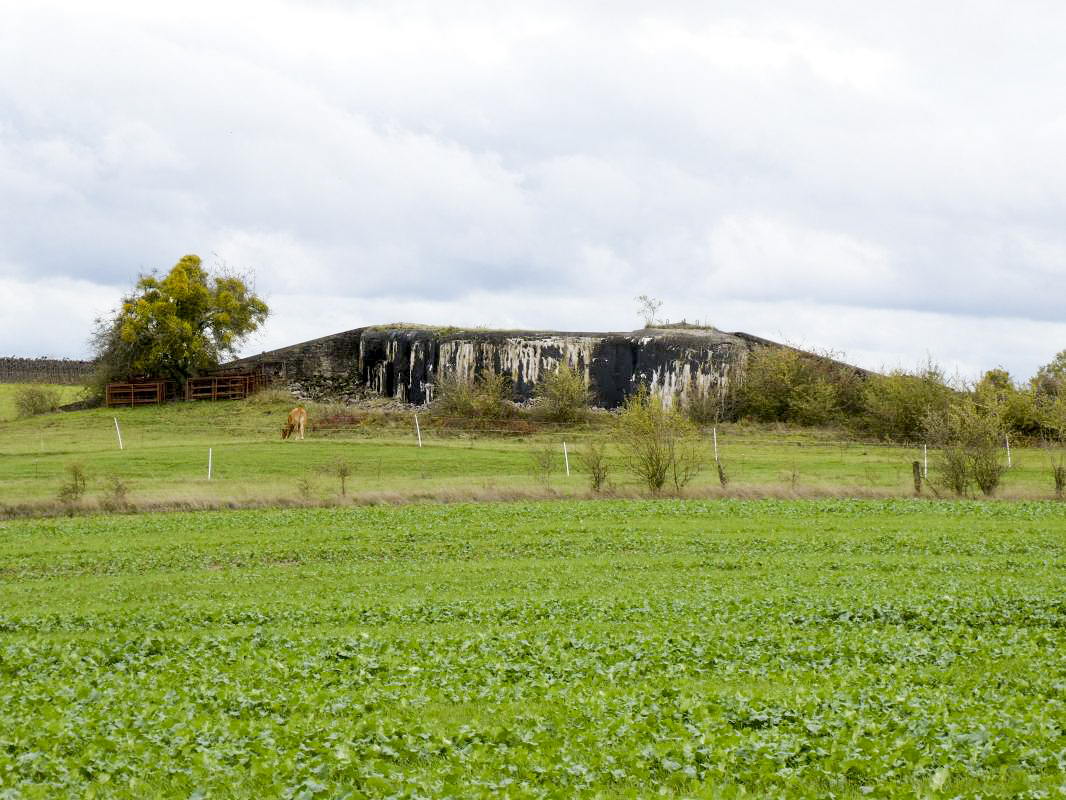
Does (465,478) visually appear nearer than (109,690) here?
No

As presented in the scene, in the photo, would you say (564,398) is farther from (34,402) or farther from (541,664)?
(541,664)

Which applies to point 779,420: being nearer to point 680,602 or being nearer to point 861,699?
point 680,602

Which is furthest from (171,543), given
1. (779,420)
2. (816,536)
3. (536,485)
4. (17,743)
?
(779,420)

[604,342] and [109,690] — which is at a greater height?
[604,342]

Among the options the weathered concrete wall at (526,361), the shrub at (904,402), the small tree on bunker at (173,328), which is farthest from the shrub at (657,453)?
the small tree on bunker at (173,328)

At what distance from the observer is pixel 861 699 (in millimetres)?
13812

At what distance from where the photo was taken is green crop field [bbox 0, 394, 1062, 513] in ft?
140

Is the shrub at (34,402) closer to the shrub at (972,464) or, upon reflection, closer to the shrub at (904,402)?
the shrub at (904,402)

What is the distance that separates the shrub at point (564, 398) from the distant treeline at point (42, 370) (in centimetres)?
6404

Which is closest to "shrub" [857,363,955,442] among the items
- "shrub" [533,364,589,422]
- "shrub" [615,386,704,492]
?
"shrub" [533,364,589,422]

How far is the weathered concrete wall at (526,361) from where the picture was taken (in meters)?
82.8

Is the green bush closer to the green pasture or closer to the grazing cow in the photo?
the grazing cow

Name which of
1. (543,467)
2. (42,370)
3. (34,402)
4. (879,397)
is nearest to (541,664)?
(543,467)

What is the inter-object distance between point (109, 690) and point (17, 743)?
2.78 metres
